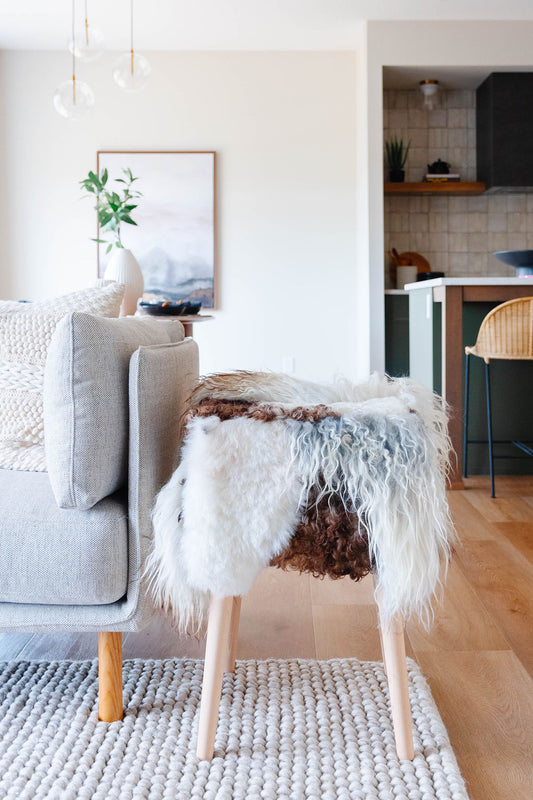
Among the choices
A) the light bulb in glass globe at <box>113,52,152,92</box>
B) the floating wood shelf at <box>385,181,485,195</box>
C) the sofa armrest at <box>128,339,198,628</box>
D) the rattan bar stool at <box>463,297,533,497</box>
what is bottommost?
the sofa armrest at <box>128,339,198,628</box>

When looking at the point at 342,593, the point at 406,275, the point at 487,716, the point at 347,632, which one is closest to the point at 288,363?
the point at 406,275

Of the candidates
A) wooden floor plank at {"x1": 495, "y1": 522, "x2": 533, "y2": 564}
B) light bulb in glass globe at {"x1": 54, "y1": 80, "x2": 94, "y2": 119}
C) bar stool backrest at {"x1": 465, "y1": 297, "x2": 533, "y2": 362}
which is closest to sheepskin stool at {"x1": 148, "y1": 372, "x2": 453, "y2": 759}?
wooden floor plank at {"x1": 495, "y1": 522, "x2": 533, "y2": 564}

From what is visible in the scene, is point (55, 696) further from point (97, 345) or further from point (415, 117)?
point (415, 117)

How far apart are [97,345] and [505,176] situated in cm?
480

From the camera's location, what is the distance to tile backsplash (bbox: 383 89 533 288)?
5.93 metres

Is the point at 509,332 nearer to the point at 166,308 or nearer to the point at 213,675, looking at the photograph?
the point at 166,308

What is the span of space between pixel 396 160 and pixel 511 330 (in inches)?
110

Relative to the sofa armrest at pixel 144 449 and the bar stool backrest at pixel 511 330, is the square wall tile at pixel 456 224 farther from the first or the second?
the sofa armrest at pixel 144 449

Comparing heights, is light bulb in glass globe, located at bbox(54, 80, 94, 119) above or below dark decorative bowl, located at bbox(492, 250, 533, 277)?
above

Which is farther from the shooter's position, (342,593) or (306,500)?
(342,593)

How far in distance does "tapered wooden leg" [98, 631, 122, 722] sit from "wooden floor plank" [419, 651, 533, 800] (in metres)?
0.65

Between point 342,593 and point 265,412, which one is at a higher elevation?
point 265,412

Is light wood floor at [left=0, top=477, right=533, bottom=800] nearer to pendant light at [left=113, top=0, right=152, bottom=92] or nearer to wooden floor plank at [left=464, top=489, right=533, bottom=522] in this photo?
wooden floor plank at [left=464, top=489, right=533, bottom=522]

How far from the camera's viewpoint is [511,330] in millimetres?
3404
